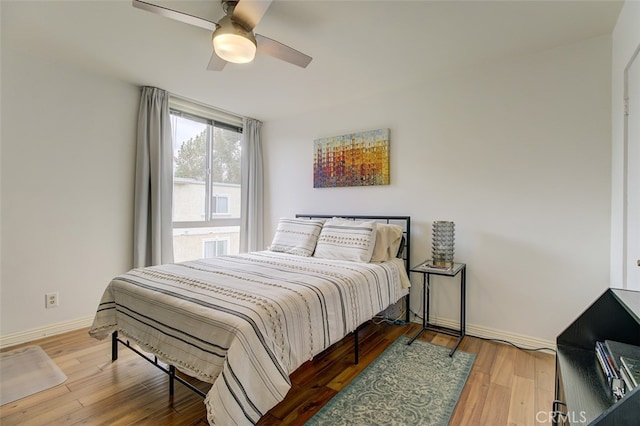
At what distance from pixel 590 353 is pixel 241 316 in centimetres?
154

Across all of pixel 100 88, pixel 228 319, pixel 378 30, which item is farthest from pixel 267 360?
pixel 100 88

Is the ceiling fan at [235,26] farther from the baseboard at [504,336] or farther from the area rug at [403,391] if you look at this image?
the baseboard at [504,336]

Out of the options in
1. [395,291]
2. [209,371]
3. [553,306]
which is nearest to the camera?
[209,371]

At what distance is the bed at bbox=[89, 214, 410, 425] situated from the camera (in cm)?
131

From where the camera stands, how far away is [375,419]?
160cm

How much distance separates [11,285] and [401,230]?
11.5 feet

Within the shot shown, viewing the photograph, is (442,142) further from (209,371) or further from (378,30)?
(209,371)

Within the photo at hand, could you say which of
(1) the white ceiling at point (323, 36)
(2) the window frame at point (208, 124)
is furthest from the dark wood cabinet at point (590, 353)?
(2) the window frame at point (208, 124)

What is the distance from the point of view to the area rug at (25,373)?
182cm

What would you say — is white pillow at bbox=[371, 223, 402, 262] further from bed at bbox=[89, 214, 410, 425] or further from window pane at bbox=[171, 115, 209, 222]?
window pane at bbox=[171, 115, 209, 222]

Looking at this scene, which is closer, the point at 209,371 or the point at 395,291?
the point at 209,371

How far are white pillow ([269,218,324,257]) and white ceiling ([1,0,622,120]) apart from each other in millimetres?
1504

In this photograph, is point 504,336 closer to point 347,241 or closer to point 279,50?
point 347,241

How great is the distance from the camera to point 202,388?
1866 millimetres
